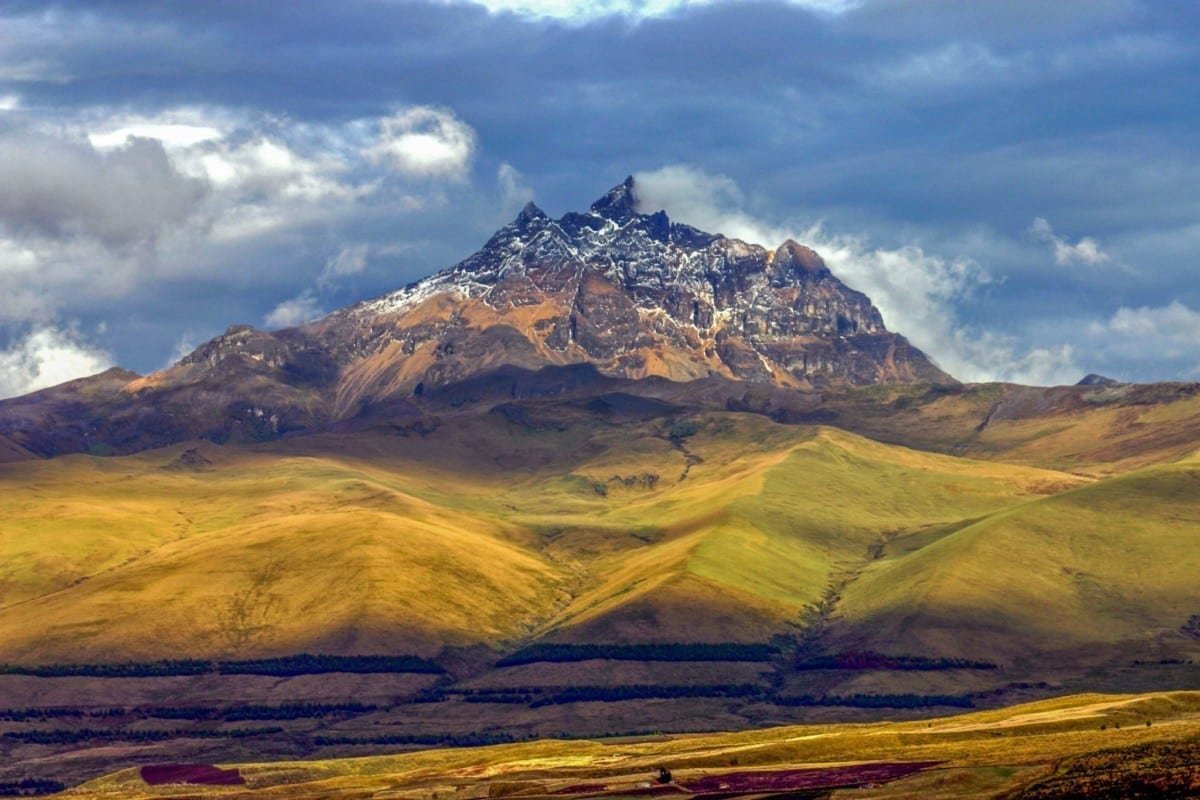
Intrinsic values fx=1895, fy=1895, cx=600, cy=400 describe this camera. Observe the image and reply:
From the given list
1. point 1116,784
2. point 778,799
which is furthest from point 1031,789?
point 778,799

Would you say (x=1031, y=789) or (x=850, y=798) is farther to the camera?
(x=850, y=798)

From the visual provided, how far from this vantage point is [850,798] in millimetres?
→ 191625

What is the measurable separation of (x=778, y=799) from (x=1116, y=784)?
40.6 m

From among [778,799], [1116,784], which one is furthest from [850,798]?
[1116,784]

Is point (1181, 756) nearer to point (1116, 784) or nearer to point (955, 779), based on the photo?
point (1116, 784)

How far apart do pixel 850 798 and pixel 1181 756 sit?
33.0 metres

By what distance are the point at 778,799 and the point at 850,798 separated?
9.19 m

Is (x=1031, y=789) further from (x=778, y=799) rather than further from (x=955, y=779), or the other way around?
(x=778, y=799)

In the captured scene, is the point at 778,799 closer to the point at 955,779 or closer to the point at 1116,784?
the point at 955,779

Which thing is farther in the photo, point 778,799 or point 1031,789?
point 778,799

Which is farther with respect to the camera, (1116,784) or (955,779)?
(955,779)

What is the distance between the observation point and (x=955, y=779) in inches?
7608

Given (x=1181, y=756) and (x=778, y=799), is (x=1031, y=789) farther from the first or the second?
(x=778, y=799)

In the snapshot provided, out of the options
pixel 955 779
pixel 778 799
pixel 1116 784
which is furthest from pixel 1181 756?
pixel 778 799
